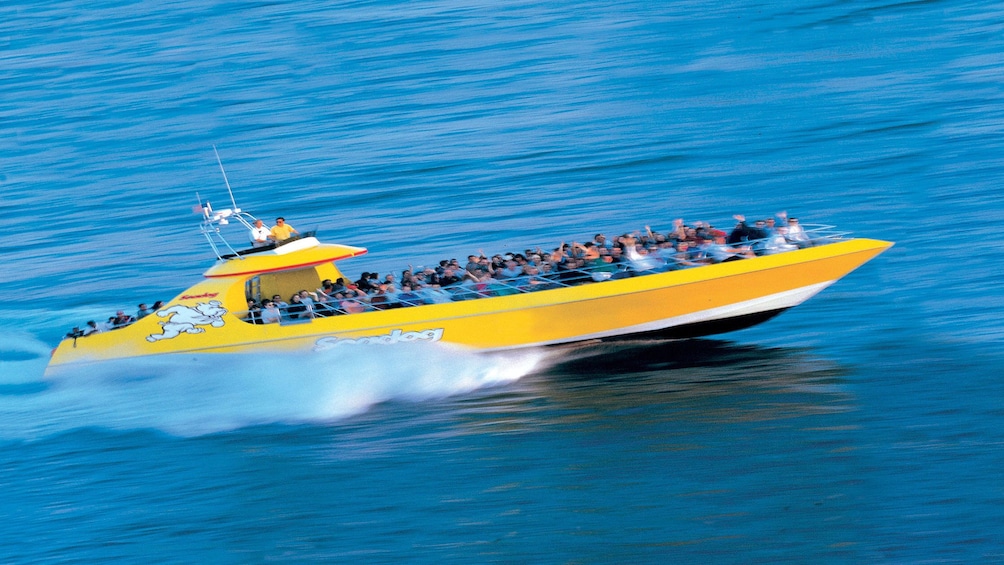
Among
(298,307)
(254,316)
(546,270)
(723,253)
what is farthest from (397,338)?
(723,253)

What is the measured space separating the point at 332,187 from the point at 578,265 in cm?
1860

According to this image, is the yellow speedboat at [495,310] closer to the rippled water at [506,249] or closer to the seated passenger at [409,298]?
the seated passenger at [409,298]

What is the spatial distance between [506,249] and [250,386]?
9794 millimetres

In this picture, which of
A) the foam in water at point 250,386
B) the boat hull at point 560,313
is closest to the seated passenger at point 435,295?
the boat hull at point 560,313

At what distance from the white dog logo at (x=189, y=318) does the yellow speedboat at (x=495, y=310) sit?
0.06 feet

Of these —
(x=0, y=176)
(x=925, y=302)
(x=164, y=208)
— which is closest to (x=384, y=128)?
(x=164, y=208)

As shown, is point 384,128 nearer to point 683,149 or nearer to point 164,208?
point 164,208

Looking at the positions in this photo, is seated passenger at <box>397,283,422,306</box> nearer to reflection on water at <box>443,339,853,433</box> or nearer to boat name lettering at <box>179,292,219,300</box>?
reflection on water at <box>443,339,853,433</box>

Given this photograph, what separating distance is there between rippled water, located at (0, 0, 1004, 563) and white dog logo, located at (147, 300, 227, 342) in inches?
25.2

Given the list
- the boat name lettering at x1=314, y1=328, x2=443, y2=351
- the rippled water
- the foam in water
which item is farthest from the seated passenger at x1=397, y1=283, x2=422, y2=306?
the rippled water

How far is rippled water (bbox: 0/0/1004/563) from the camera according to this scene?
54.1ft

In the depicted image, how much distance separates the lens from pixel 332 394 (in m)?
21.6

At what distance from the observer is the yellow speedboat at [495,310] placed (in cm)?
2116

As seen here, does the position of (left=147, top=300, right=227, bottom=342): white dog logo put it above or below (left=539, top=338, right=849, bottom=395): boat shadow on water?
above
